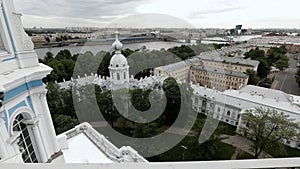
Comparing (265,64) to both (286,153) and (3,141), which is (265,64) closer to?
(286,153)

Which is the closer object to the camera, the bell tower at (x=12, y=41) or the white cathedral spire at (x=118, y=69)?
the bell tower at (x=12, y=41)

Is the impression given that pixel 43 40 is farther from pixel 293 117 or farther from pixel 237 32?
pixel 237 32

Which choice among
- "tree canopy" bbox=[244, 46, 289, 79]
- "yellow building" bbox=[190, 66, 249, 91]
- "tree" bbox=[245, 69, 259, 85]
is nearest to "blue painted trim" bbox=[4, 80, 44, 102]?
"yellow building" bbox=[190, 66, 249, 91]

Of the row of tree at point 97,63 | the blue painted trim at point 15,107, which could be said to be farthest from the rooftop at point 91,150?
the row of tree at point 97,63

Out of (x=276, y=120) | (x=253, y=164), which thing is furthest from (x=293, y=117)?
(x=253, y=164)

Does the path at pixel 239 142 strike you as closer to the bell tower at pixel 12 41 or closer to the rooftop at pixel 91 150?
the rooftop at pixel 91 150

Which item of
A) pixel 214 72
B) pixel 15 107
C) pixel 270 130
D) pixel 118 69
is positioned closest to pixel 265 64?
pixel 214 72

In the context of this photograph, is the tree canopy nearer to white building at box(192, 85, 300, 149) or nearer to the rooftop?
white building at box(192, 85, 300, 149)
